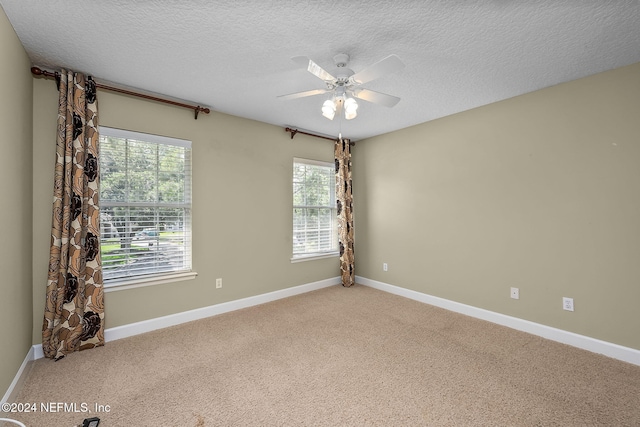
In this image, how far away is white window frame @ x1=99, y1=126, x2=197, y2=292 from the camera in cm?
266

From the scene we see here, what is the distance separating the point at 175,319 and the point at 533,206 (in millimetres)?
Answer: 3918

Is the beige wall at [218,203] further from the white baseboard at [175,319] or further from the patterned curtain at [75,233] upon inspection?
the patterned curtain at [75,233]

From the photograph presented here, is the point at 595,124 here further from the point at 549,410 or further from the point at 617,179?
the point at 549,410

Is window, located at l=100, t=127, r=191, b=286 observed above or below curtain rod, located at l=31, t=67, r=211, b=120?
below

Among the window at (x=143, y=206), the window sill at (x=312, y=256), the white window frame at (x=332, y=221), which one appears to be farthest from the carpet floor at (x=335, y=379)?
the white window frame at (x=332, y=221)

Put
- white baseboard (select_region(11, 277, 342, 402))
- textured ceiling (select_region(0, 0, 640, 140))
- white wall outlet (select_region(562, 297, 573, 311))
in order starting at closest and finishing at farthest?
textured ceiling (select_region(0, 0, 640, 140)), white baseboard (select_region(11, 277, 342, 402)), white wall outlet (select_region(562, 297, 573, 311))

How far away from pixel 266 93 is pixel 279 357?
8.20 ft

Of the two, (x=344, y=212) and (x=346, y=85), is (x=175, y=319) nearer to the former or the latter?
(x=344, y=212)

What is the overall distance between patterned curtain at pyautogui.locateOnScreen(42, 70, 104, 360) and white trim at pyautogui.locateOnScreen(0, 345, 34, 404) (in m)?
0.09

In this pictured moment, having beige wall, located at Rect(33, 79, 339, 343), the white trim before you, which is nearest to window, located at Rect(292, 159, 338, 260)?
beige wall, located at Rect(33, 79, 339, 343)

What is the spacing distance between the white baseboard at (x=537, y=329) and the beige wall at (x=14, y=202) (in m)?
3.91

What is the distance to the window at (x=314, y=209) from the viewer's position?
13.7ft

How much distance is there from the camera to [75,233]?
2367 mm

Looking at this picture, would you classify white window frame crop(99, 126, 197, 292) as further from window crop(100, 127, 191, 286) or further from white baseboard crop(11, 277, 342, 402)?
white baseboard crop(11, 277, 342, 402)
